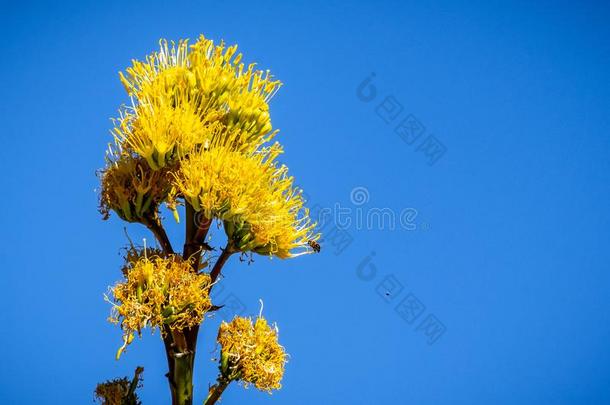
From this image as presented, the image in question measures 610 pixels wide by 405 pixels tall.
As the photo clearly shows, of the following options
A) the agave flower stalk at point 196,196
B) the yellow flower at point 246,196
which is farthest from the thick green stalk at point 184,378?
the yellow flower at point 246,196

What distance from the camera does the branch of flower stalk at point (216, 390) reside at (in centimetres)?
662

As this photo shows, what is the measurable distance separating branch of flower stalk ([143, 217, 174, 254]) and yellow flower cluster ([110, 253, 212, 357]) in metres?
0.36

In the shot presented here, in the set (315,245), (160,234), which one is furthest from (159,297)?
(315,245)

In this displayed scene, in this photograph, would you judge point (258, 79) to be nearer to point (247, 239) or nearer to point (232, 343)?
point (247, 239)

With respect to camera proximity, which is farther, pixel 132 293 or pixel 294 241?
pixel 294 241

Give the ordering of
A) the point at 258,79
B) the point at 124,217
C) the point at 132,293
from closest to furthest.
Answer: the point at 132,293 < the point at 124,217 < the point at 258,79

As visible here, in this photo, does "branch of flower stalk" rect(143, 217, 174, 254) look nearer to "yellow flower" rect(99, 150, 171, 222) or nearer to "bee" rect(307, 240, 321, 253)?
"yellow flower" rect(99, 150, 171, 222)

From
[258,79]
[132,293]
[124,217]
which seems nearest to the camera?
[132,293]

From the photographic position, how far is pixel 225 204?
6.00 meters

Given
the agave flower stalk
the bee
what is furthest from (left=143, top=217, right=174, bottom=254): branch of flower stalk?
the bee

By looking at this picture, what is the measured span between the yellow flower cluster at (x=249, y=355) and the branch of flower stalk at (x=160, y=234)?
96 cm

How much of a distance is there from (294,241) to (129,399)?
228 cm

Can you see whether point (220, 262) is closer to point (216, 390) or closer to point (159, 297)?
point (159, 297)

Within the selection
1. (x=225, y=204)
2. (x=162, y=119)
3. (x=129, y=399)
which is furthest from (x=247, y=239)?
(x=129, y=399)
